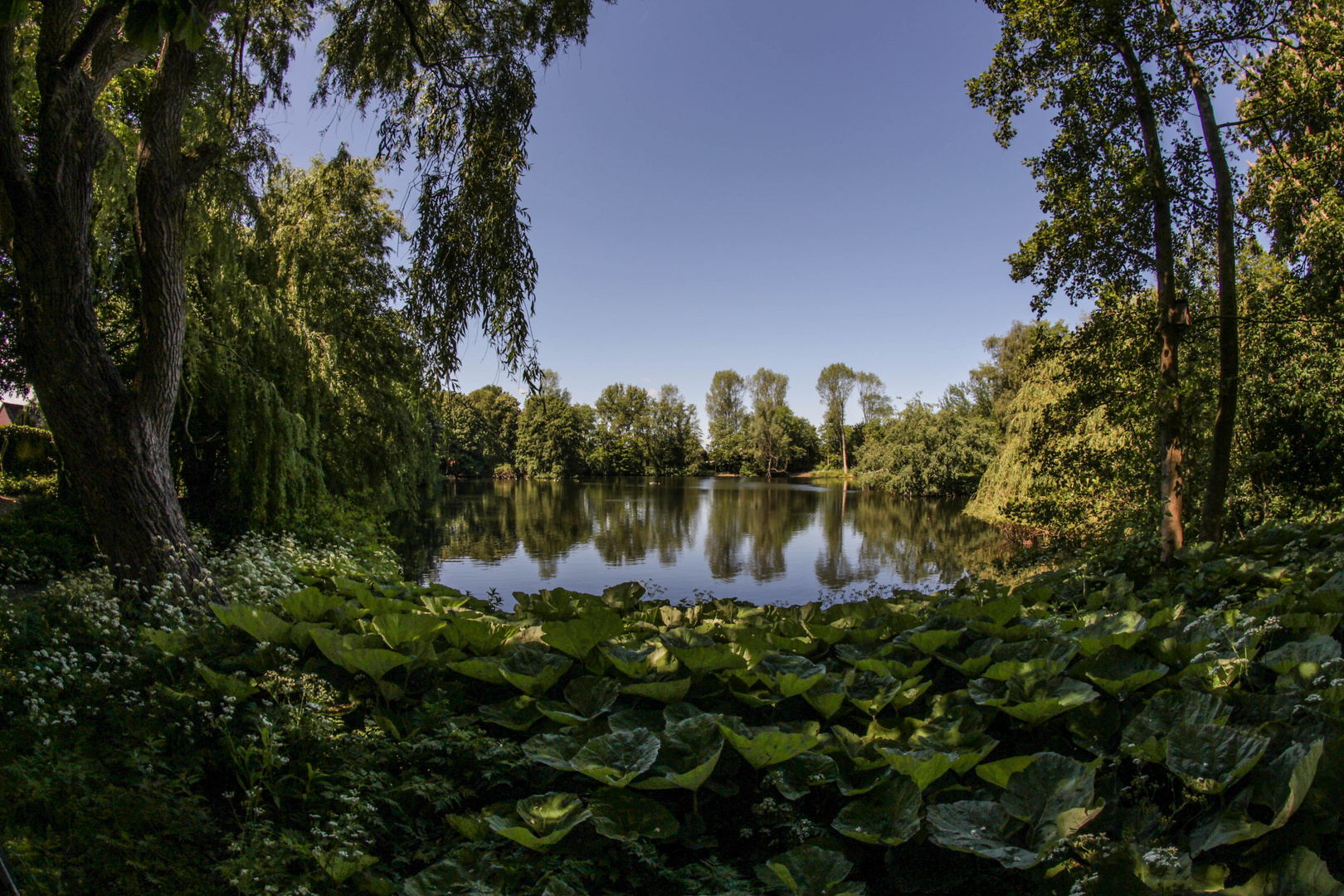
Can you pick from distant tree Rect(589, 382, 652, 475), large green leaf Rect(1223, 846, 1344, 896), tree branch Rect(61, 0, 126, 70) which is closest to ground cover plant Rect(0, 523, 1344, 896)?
large green leaf Rect(1223, 846, 1344, 896)

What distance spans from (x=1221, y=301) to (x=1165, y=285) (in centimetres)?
52

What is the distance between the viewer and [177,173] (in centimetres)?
401

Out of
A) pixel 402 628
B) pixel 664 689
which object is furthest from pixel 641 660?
pixel 402 628

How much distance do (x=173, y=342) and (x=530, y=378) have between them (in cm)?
215

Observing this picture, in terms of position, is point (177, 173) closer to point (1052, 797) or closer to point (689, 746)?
point (689, 746)

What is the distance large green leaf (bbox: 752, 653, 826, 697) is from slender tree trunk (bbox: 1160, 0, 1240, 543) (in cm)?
500

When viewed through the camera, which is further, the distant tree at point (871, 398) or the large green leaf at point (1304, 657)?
the distant tree at point (871, 398)

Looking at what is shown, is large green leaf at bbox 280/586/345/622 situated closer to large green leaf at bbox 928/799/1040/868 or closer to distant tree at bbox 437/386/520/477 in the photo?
large green leaf at bbox 928/799/1040/868

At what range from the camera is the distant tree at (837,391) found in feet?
161

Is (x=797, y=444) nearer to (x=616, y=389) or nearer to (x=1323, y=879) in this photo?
(x=616, y=389)

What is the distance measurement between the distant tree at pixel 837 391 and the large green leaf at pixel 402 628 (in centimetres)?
4844

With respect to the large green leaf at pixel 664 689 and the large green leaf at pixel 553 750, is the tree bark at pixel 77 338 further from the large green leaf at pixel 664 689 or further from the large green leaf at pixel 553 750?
the large green leaf at pixel 664 689

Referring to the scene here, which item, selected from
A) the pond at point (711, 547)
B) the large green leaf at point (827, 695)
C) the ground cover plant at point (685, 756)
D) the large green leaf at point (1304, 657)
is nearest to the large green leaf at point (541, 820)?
the ground cover plant at point (685, 756)

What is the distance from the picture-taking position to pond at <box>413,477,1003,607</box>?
10.5 metres
